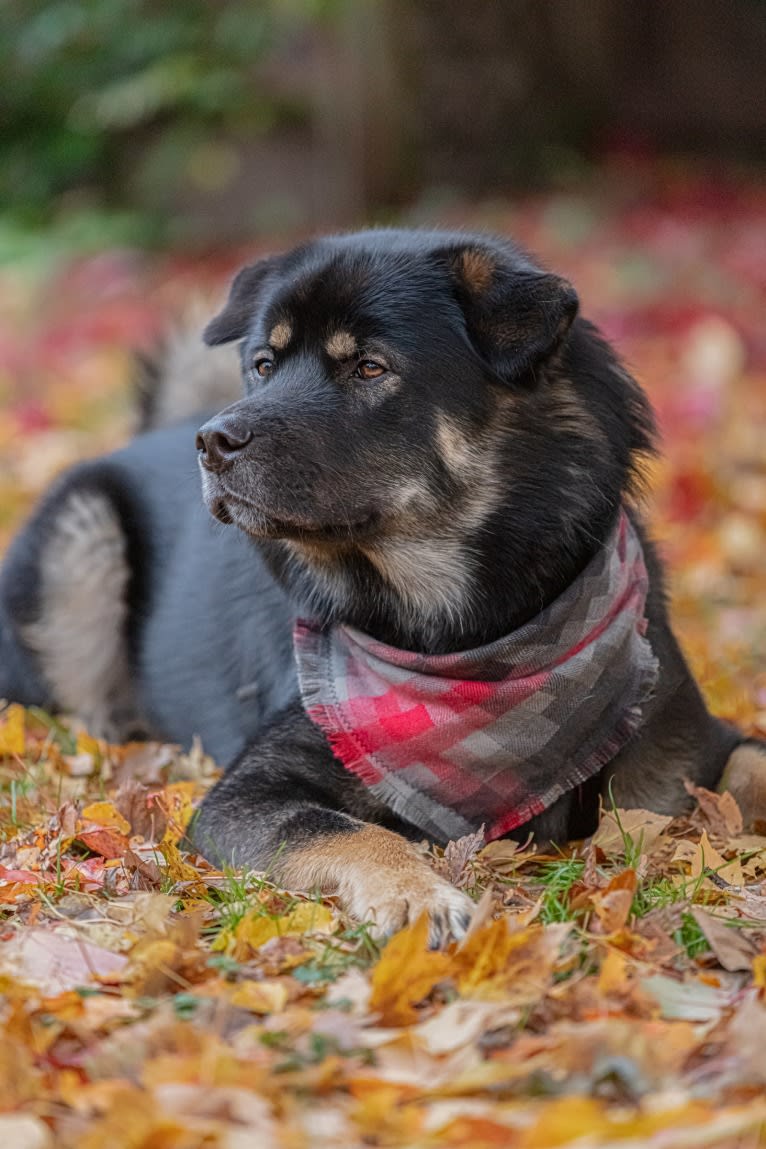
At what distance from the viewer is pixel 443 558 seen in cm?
392

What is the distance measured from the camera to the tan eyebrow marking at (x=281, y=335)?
13.1 feet

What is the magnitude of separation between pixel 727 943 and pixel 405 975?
71cm

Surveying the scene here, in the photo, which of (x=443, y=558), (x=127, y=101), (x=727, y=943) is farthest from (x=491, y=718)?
(x=127, y=101)

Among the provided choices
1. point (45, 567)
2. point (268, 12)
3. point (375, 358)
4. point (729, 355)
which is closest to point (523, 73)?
point (268, 12)

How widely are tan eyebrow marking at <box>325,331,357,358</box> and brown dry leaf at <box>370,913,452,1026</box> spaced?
1704 mm

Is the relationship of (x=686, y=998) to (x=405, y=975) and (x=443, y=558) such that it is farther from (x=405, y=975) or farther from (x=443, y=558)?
(x=443, y=558)

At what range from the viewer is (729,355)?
1006 centimetres

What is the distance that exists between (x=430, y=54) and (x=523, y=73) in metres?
1.57

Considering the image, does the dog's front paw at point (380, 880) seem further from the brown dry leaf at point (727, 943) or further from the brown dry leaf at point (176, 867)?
the brown dry leaf at point (727, 943)

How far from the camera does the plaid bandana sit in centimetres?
378

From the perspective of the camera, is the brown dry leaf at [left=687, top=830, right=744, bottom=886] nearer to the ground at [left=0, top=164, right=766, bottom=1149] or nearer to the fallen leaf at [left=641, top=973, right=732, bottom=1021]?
the ground at [left=0, top=164, right=766, bottom=1149]

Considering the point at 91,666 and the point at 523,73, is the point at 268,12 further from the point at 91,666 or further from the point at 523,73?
the point at 91,666

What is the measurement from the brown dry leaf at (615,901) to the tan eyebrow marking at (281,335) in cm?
178

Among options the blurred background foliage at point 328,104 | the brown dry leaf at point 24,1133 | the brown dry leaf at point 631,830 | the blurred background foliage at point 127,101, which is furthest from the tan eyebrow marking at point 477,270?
the blurred background foliage at point 127,101
